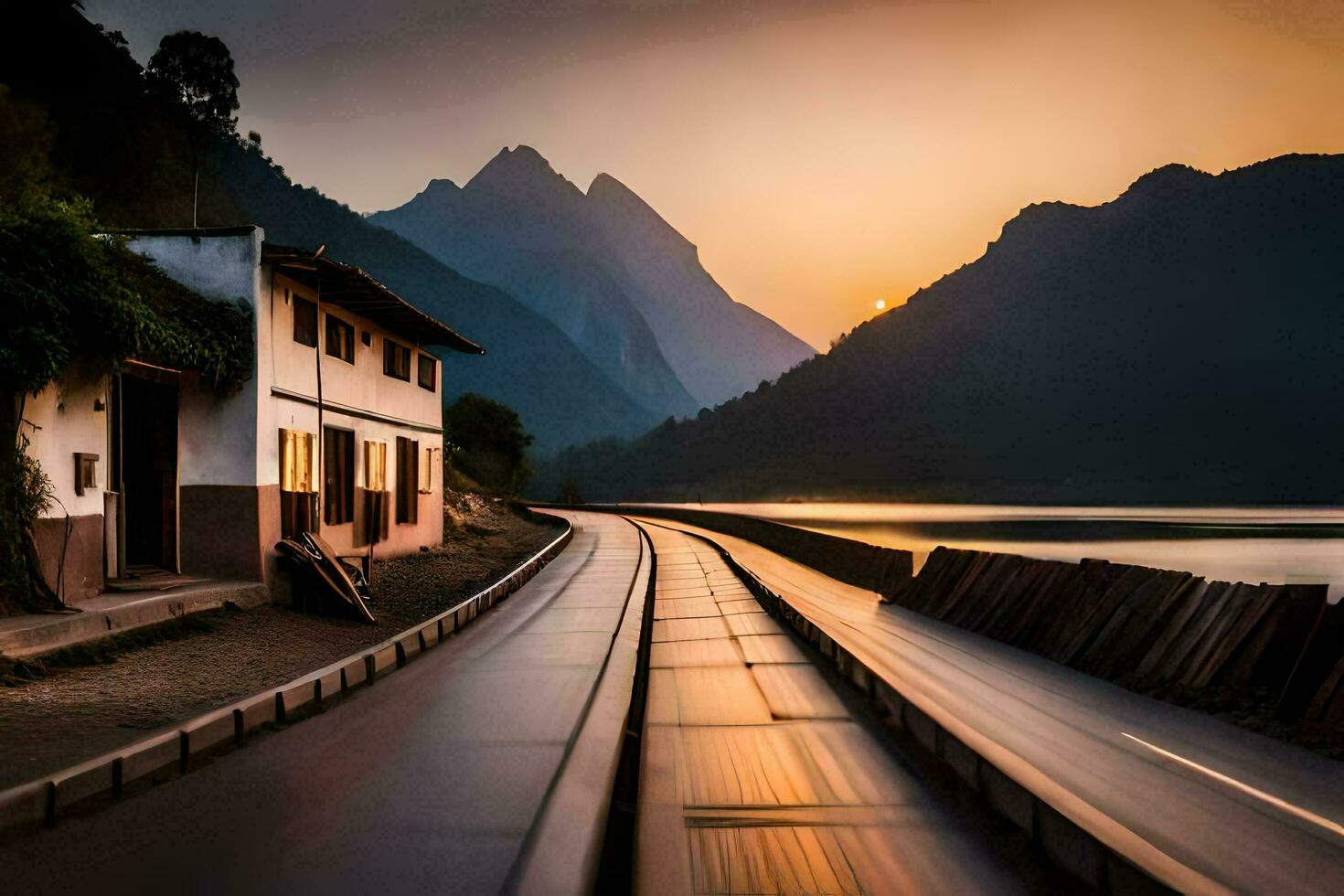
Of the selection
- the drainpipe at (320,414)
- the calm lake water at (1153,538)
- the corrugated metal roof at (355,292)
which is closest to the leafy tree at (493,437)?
the calm lake water at (1153,538)

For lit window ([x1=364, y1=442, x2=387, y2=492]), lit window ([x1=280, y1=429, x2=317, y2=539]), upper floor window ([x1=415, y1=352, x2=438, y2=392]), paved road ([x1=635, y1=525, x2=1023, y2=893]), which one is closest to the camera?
paved road ([x1=635, y1=525, x2=1023, y2=893])

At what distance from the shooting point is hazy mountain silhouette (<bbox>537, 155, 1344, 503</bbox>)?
156125mm

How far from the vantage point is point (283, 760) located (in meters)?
7.50

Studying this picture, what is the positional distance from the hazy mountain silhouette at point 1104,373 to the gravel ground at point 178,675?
14854cm

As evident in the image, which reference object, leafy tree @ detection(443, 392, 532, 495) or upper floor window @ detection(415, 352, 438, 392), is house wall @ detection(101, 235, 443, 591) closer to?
upper floor window @ detection(415, 352, 438, 392)

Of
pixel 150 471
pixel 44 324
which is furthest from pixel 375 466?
pixel 44 324

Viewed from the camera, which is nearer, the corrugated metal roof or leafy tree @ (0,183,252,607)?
leafy tree @ (0,183,252,607)

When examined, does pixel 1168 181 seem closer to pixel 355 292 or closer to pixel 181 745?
pixel 355 292

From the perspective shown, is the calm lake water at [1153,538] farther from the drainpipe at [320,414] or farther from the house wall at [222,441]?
the house wall at [222,441]

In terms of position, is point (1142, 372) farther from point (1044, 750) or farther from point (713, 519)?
point (1044, 750)

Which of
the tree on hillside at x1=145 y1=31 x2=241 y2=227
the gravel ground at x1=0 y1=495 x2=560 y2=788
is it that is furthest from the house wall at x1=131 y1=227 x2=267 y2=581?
the tree on hillside at x1=145 y1=31 x2=241 y2=227

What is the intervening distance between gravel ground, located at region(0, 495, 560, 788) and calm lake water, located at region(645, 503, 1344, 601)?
21127 mm

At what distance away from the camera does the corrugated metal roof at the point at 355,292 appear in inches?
662

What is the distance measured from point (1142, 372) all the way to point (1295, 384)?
2568cm
